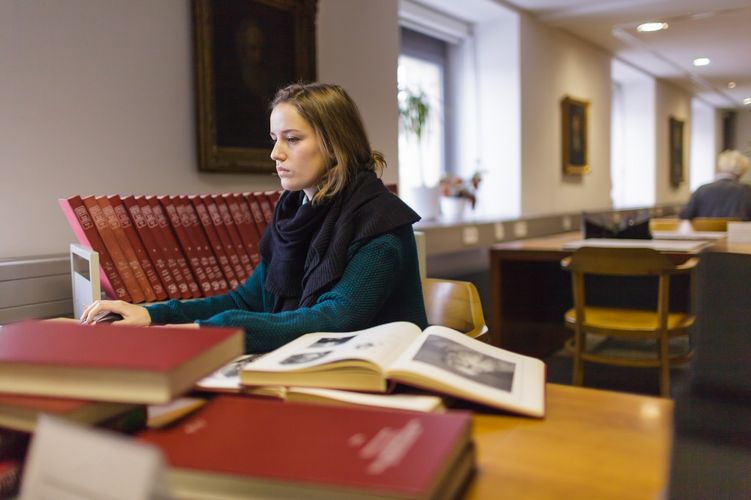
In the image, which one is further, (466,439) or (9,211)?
(9,211)

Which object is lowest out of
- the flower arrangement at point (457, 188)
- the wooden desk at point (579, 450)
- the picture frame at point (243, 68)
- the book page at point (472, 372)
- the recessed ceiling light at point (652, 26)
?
the wooden desk at point (579, 450)

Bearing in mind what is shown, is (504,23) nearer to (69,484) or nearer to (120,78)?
(120,78)

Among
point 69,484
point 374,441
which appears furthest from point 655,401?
point 69,484

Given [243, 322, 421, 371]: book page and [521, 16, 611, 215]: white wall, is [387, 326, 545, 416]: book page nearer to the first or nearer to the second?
[243, 322, 421, 371]: book page

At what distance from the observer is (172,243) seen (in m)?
1.68

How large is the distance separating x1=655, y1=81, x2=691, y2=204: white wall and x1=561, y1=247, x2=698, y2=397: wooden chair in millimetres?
4756

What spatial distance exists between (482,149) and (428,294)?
2870 millimetres

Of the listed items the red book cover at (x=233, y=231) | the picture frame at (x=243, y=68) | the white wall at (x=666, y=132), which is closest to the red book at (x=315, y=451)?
the red book cover at (x=233, y=231)

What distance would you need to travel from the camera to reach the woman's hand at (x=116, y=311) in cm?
115

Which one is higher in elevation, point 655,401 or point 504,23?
point 504,23

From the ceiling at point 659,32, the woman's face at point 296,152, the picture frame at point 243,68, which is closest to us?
the woman's face at point 296,152

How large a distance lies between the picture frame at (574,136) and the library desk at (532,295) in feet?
4.35

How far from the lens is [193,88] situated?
7.34ft

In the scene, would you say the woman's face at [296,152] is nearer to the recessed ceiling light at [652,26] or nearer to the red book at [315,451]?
the red book at [315,451]
